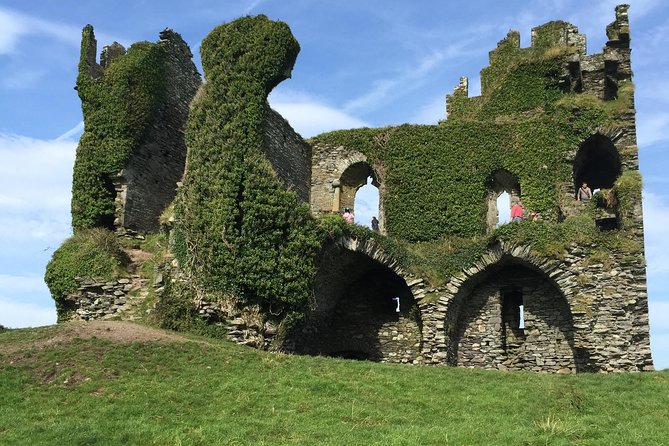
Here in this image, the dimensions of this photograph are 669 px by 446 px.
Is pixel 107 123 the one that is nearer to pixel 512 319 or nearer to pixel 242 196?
Result: pixel 242 196

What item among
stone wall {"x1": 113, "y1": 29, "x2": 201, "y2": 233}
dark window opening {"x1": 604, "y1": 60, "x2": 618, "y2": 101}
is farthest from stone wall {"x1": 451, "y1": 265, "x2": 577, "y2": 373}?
stone wall {"x1": 113, "y1": 29, "x2": 201, "y2": 233}

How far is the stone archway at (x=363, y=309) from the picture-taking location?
86.5ft

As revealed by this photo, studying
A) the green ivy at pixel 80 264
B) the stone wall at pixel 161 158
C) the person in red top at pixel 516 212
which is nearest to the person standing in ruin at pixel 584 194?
the person in red top at pixel 516 212

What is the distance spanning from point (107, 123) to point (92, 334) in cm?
1113

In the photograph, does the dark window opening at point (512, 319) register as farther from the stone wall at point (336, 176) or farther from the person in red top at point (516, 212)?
the stone wall at point (336, 176)

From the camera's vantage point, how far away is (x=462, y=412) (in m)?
16.0

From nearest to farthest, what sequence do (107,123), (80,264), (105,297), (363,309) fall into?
1. (105,297)
2. (80,264)
3. (363,309)
4. (107,123)

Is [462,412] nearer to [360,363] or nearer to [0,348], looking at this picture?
[360,363]

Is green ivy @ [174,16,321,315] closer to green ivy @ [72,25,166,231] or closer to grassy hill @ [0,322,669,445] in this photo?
grassy hill @ [0,322,669,445]

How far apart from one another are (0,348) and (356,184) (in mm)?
16317

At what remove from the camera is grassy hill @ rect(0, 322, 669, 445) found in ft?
45.8

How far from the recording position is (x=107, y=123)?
28688mm

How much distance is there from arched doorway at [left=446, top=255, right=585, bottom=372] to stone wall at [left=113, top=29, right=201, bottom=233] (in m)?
12.2

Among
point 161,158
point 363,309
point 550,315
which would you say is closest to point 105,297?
point 161,158
